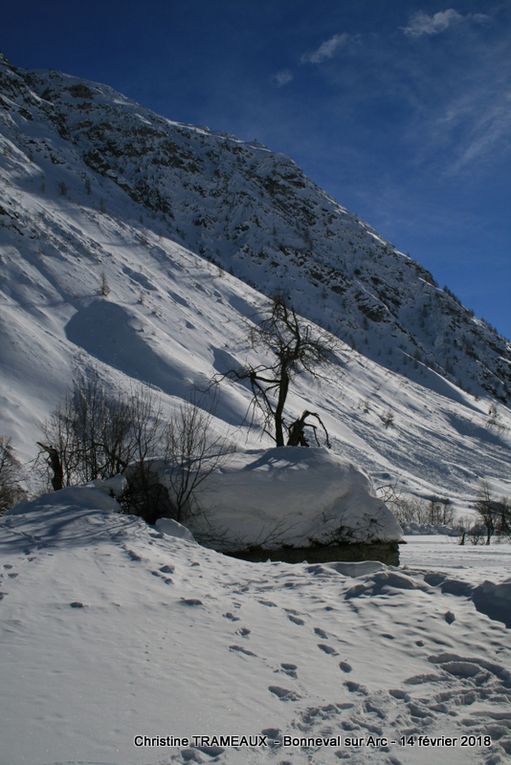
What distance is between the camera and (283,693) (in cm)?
370

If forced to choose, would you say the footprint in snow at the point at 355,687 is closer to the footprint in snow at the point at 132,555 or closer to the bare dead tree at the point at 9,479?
the footprint in snow at the point at 132,555

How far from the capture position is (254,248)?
70.4m

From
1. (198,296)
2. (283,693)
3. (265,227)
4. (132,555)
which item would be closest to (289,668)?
(283,693)

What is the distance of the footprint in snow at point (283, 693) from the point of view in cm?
364

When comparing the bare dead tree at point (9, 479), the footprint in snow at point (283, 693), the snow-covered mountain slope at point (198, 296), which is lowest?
the bare dead tree at point (9, 479)

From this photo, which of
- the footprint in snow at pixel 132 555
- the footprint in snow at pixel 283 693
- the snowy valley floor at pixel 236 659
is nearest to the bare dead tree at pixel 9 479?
the snowy valley floor at pixel 236 659

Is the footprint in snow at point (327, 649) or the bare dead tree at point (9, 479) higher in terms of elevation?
the footprint in snow at point (327, 649)

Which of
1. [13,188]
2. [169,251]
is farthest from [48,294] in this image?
[169,251]

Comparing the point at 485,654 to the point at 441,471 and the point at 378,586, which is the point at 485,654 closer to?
the point at 378,586

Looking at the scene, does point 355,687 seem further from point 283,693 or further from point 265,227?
point 265,227

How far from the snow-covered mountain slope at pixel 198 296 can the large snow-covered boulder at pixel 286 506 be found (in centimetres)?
994

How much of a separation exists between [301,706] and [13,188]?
131 ft

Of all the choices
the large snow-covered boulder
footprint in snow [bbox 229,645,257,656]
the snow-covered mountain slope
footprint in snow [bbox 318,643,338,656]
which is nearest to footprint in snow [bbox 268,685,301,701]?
footprint in snow [bbox 229,645,257,656]

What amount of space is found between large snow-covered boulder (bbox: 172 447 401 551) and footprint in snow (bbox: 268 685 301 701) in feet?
20.0
